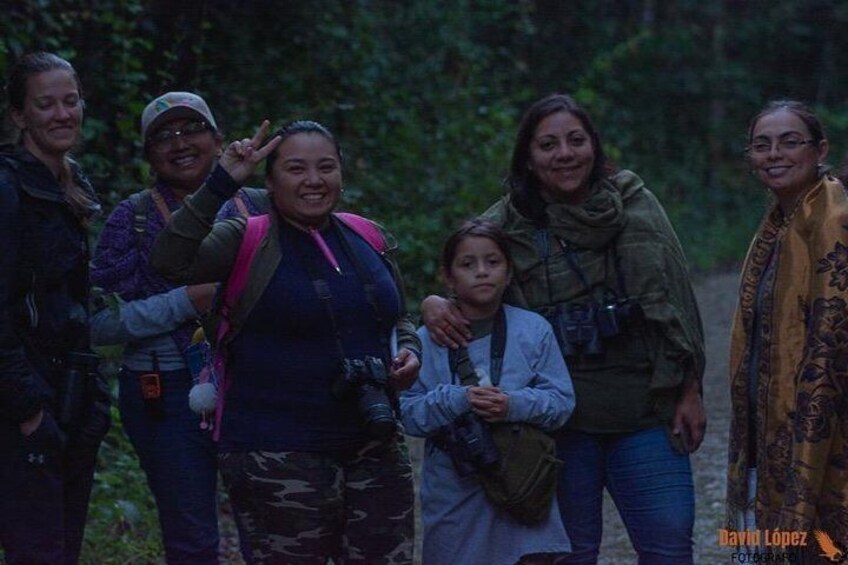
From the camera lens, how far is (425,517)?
4711 millimetres

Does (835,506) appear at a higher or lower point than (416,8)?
lower

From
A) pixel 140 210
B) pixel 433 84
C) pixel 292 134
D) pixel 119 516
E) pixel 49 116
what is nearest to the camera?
pixel 292 134

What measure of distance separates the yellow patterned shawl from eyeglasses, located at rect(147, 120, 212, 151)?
2.03m

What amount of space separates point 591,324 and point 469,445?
58 centimetres

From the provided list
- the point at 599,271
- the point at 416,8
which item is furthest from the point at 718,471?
the point at 416,8

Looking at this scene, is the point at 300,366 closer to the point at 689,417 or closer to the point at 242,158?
the point at 242,158

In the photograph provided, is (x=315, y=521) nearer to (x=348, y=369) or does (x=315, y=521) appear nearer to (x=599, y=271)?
(x=348, y=369)

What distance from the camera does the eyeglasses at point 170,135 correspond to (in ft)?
16.4

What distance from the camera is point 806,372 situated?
4.24 meters

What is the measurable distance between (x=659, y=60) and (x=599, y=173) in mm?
20040

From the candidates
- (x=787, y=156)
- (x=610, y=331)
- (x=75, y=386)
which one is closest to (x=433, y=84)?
(x=610, y=331)

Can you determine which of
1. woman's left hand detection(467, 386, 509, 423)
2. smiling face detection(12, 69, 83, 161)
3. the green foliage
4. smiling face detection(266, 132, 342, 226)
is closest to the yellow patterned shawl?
woman's left hand detection(467, 386, 509, 423)

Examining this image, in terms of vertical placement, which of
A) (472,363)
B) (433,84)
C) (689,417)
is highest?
(433,84)

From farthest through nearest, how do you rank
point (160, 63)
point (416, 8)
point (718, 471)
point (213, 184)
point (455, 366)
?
point (416, 8), point (160, 63), point (718, 471), point (455, 366), point (213, 184)
